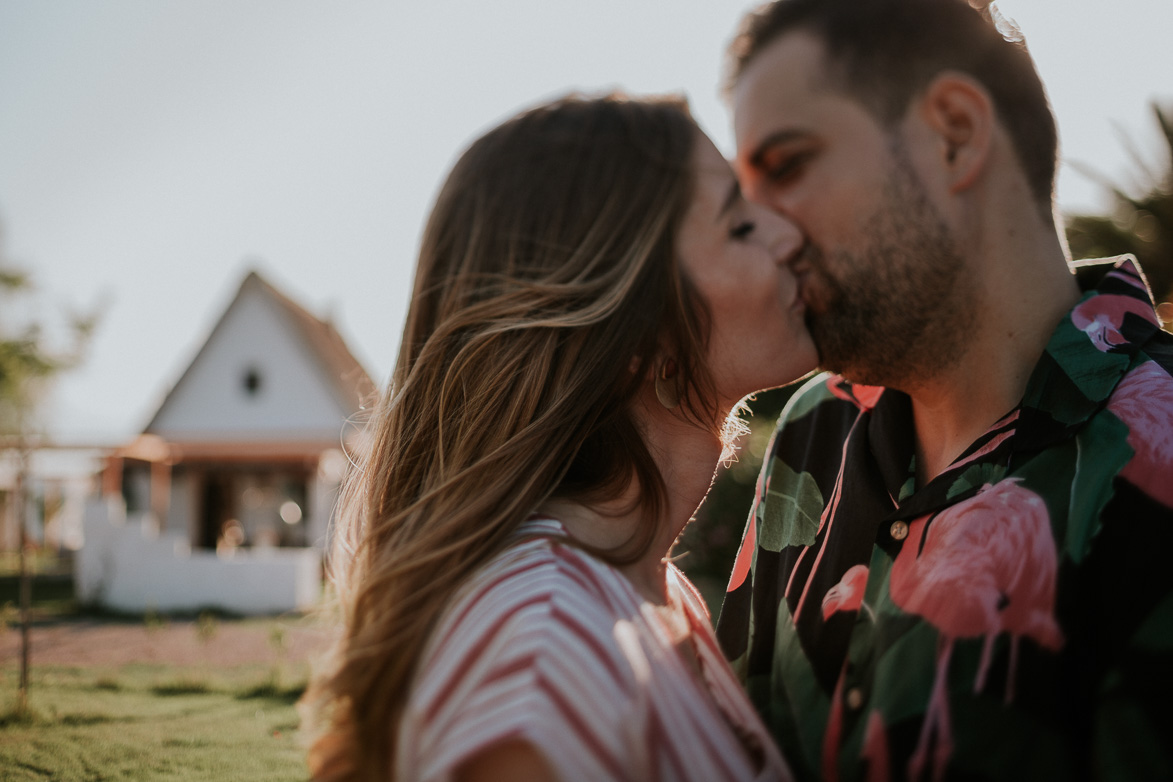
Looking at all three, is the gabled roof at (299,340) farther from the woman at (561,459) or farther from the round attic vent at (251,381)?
the woman at (561,459)

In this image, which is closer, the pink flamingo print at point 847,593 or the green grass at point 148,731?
the pink flamingo print at point 847,593

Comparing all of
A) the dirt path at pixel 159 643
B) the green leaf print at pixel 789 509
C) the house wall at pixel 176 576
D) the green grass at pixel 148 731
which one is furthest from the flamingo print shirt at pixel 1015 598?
the house wall at pixel 176 576

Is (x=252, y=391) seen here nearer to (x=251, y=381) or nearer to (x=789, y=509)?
(x=251, y=381)

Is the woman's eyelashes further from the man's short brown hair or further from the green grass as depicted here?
the green grass

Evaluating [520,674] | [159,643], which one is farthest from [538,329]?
[159,643]

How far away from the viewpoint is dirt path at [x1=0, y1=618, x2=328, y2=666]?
24.6 ft

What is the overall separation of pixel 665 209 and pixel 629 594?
86 centimetres

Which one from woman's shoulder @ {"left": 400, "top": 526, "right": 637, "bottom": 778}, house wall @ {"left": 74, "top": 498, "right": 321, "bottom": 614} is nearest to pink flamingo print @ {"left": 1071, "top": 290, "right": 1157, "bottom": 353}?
woman's shoulder @ {"left": 400, "top": 526, "right": 637, "bottom": 778}

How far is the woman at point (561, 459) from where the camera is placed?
1146mm

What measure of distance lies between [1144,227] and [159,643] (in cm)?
1245

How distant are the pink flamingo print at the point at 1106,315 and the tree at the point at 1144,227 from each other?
7.05 meters

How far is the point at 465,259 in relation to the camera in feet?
5.65

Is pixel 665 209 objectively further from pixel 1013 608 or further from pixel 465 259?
pixel 1013 608

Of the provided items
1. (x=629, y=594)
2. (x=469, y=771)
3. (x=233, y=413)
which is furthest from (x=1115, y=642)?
(x=233, y=413)
